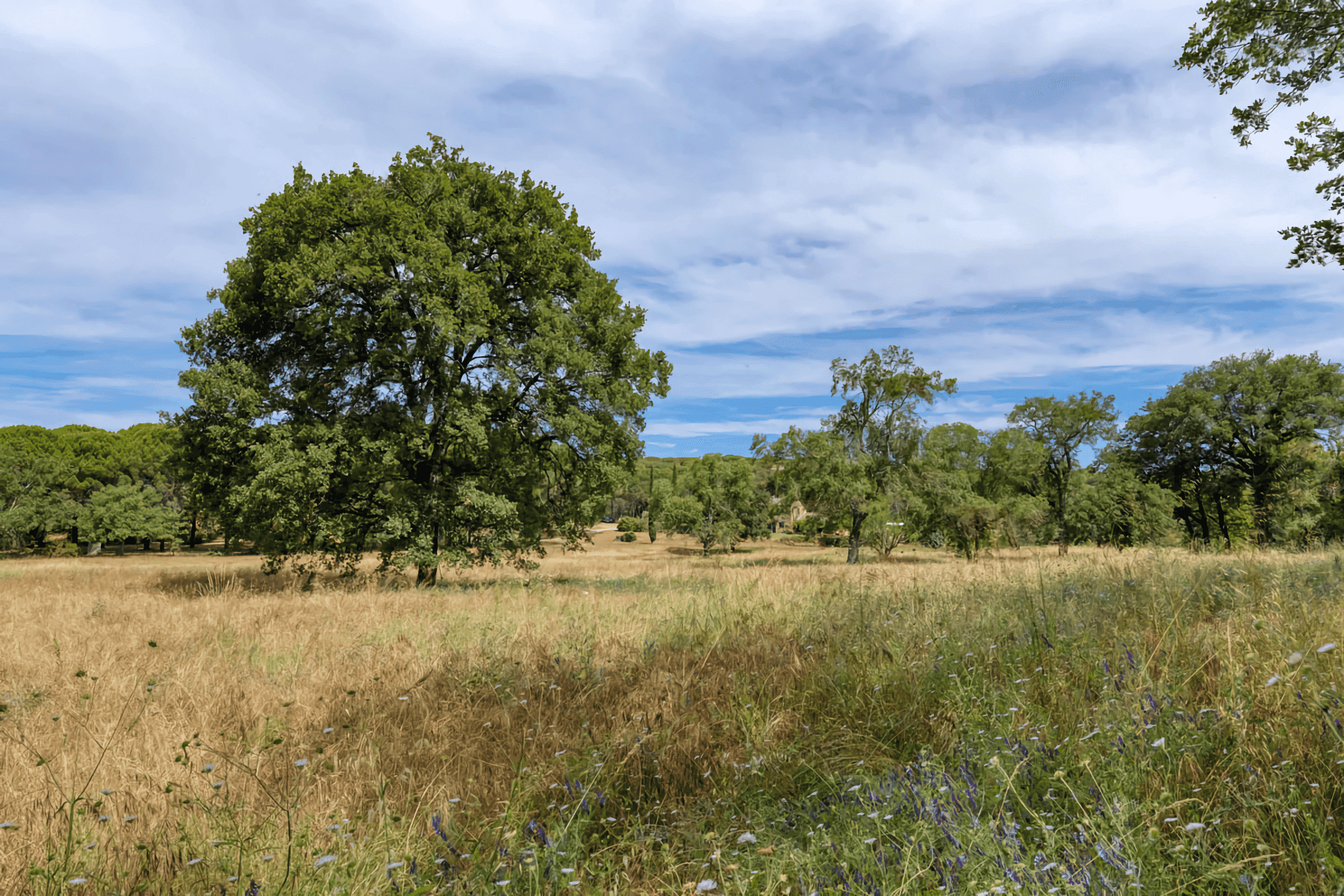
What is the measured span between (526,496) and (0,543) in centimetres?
7358

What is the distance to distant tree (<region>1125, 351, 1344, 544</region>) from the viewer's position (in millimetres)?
38969

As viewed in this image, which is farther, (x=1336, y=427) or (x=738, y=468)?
(x=738, y=468)

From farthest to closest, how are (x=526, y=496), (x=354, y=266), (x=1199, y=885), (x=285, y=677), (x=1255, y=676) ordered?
(x=526, y=496) → (x=354, y=266) → (x=285, y=677) → (x=1255, y=676) → (x=1199, y=885)

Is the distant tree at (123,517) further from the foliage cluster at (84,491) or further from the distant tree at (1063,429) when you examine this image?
the distant tree at (1063,429)

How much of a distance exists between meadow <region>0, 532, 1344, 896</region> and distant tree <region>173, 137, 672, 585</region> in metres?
9.95

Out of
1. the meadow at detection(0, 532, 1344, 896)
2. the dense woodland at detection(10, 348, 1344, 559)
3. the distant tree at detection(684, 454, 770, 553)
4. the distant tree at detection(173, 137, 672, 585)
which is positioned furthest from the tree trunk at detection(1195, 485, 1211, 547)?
the meadow at detection(0, 532, 1344, 896)

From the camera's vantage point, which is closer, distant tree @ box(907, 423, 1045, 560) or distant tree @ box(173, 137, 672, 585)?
distant tree @ box(173, 137, 672, 585)

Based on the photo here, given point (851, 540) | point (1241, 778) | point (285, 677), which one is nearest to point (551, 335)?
point (285, 677)

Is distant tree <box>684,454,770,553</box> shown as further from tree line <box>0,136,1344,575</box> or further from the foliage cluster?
the foliage cluster

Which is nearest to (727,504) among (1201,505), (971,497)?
(971,497)

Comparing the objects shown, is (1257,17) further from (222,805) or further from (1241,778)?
(222,805)

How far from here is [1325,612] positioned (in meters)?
4.45

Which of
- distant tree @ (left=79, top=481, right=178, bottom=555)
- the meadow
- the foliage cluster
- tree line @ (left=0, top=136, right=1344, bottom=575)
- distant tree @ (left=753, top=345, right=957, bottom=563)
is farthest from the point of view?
the foliage cluster

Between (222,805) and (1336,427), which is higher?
(1336,427)
